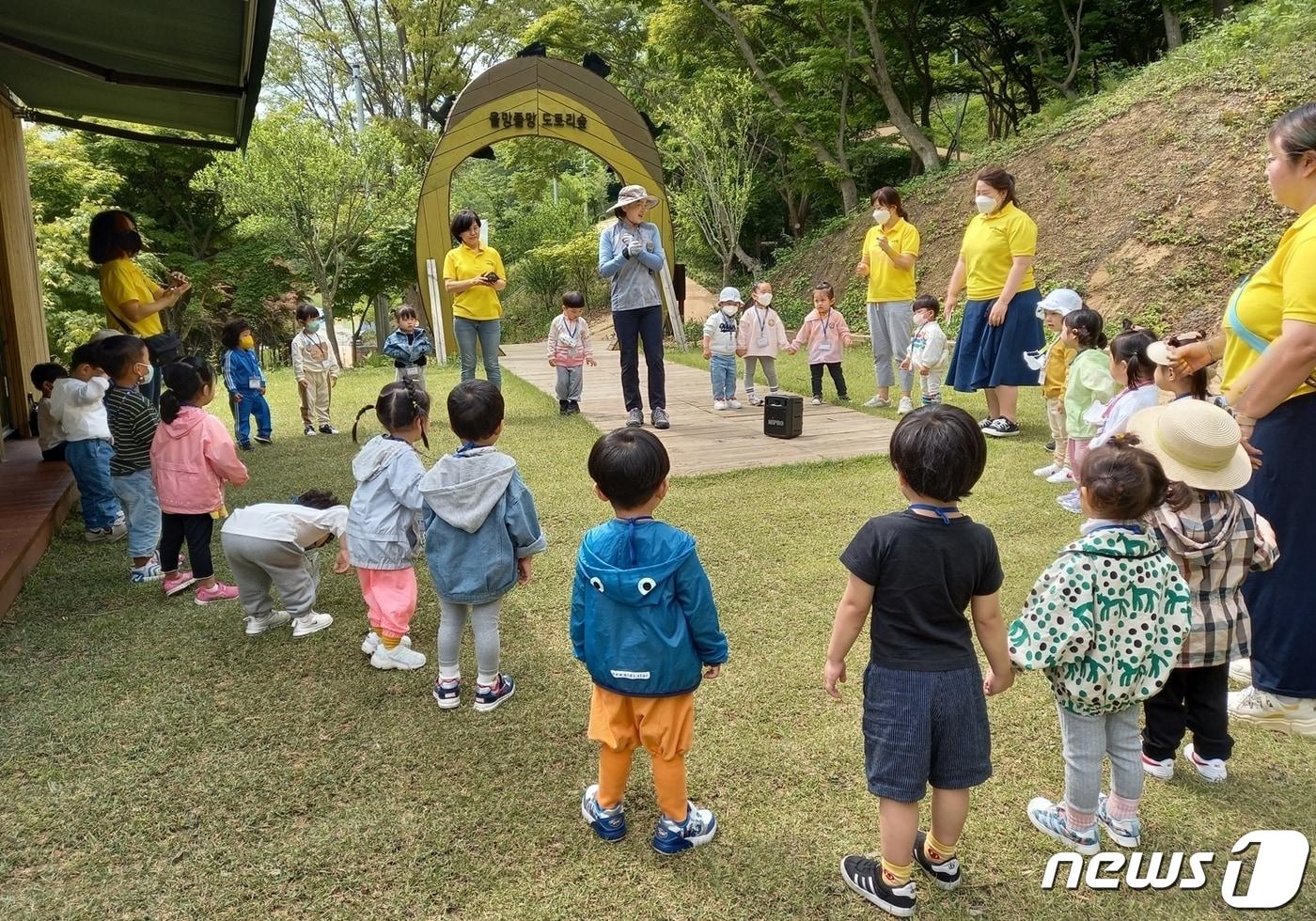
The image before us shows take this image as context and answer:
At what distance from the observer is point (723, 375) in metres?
7.92

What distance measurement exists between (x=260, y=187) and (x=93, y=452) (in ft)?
38.4

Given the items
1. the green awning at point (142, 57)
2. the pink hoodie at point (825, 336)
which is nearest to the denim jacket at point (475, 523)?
the green awning at point (142, 57)

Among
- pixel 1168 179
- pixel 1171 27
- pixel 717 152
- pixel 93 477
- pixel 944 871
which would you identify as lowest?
pixel 944 871

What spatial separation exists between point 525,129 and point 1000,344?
24.7 feet

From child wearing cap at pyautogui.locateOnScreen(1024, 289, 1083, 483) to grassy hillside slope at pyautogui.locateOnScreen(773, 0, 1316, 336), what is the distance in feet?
13.3

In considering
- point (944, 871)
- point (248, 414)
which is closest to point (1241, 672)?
point (944, 871)

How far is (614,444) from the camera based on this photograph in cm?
218

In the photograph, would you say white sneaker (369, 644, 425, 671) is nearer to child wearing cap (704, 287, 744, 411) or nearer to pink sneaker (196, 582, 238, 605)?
pink sneaker (196, 582, 238, 605)

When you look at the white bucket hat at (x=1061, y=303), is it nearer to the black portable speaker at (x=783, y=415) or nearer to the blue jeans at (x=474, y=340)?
the black portable speaker at (x=783, y=415)

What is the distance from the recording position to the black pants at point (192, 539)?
402 centimetres

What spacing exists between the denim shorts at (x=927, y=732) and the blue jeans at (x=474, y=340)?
5.87m

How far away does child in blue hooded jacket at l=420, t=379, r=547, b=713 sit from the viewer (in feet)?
9.35

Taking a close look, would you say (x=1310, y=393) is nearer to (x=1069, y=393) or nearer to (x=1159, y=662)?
(x=1159, y=662)

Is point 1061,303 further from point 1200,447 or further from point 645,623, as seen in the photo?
point 645,623
